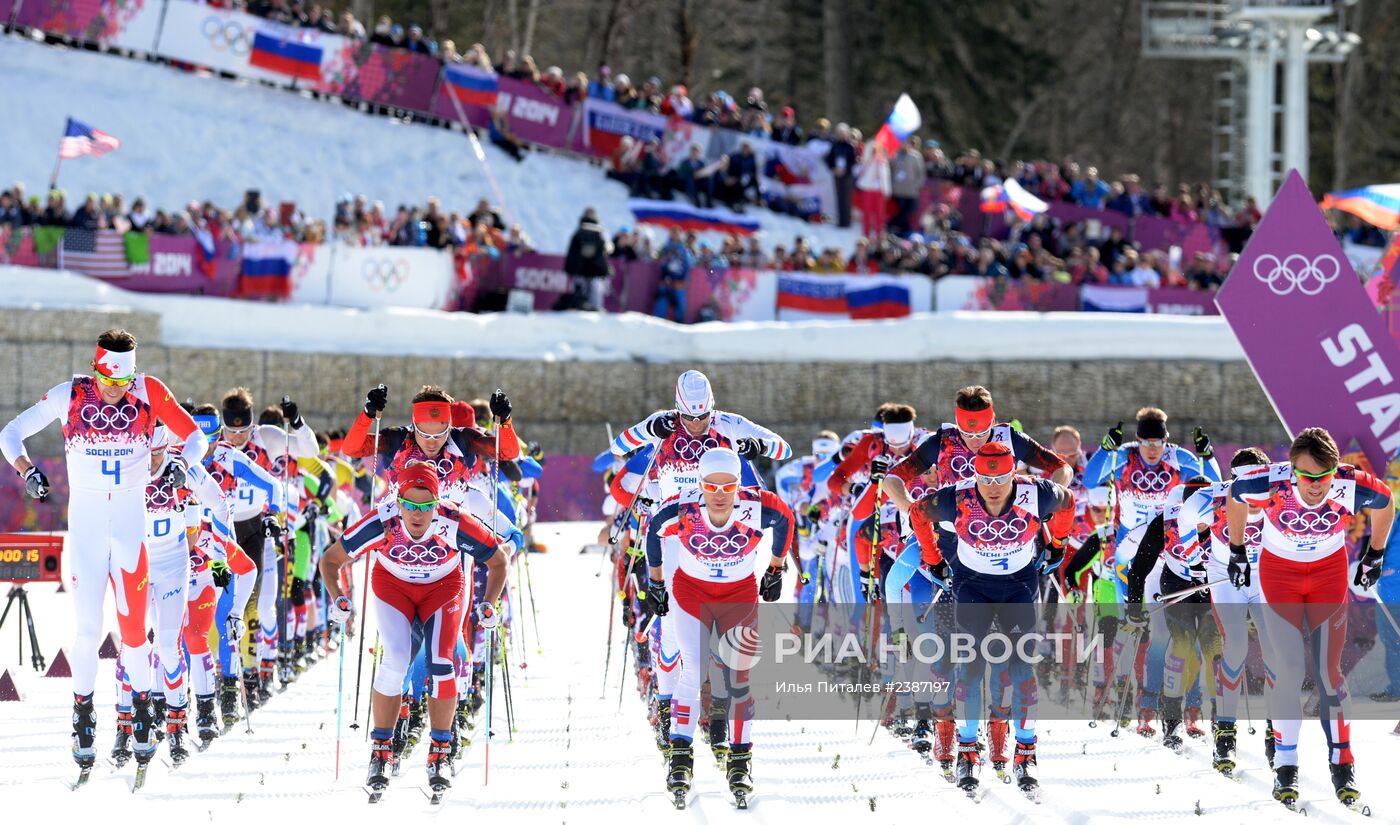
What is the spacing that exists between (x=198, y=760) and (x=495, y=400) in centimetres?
244

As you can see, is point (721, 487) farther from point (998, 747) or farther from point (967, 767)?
point (998, 747)

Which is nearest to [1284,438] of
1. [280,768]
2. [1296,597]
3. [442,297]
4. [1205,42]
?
[442,297]

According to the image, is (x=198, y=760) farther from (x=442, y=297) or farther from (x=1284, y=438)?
(x=1284, y=438)

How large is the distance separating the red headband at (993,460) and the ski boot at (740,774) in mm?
1688

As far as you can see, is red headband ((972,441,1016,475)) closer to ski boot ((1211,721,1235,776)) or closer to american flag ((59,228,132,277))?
ski boot ((1211,721,1235,776))

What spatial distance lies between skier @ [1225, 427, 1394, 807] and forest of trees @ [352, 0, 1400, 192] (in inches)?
1333

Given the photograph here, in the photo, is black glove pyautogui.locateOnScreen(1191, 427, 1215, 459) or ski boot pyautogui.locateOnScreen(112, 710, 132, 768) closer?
ski boot pyautogui.locateOnScreen(112, 710, 132, 768)

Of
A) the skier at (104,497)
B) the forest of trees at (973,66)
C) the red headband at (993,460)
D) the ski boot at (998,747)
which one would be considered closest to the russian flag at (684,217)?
the forest of trees at (973,66)

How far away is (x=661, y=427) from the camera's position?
10258 millimetres

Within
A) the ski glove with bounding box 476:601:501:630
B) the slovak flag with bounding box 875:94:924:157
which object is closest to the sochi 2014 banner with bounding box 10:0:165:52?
the slovak flag with bounding box 875:94:924:157

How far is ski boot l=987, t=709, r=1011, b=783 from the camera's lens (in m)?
8.95

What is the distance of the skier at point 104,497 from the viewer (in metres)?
9.05

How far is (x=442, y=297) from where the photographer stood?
24.6 m

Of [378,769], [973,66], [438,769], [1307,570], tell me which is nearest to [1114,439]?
[1307,570]
